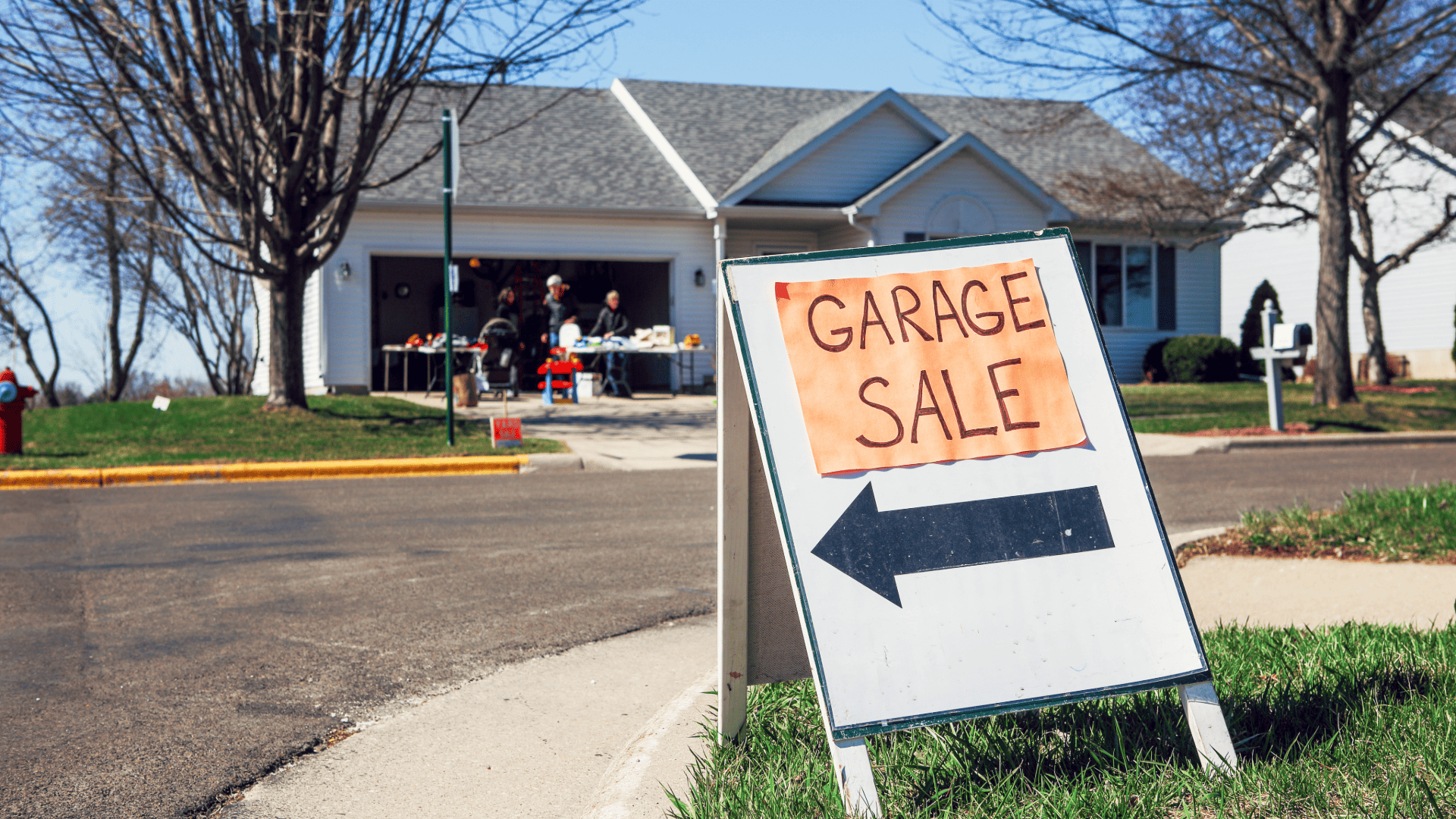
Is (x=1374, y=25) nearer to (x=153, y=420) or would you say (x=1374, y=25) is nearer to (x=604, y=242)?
(x=604, y=242)

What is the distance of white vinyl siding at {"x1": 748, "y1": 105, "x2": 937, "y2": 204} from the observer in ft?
77.0

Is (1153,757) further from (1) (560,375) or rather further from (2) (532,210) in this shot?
(2) (532,210)

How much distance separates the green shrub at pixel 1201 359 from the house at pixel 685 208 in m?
1.18

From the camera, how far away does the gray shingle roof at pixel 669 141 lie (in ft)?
75.5

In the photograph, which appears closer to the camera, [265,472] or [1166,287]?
[265,472]

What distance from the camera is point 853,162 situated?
78.4 feet

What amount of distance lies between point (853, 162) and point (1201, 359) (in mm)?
8481

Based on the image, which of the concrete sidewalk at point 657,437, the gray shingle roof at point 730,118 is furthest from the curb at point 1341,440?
the gray shingle roof at point 730,118

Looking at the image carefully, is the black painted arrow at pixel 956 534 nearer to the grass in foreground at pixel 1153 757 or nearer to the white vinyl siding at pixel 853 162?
the grass in foreground at pixel 1153 757

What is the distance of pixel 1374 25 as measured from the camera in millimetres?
17375

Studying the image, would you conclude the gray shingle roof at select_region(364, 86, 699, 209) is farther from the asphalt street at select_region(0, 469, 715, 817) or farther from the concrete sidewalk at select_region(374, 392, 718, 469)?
the asphalt street at select_region(0, 469, 715, 817)

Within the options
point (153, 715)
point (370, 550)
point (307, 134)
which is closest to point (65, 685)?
point (153, 715)

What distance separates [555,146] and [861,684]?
23.6m

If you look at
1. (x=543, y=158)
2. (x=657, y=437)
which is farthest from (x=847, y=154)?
(x=657, y=437)
